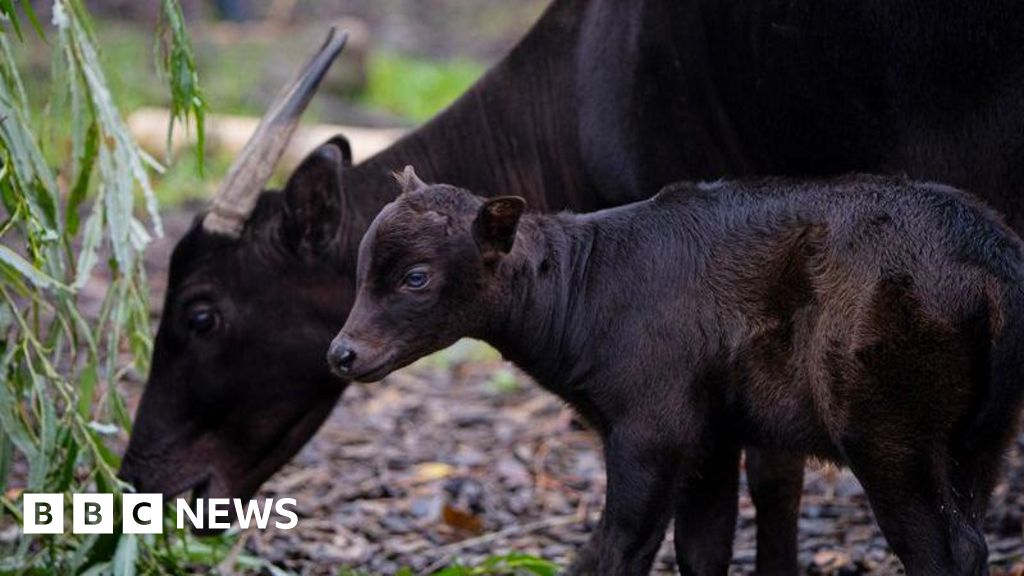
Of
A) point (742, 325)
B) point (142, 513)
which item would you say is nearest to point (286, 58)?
point (142, 513)

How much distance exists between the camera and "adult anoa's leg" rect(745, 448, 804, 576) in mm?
5227

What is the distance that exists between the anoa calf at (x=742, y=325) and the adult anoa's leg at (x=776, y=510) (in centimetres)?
65

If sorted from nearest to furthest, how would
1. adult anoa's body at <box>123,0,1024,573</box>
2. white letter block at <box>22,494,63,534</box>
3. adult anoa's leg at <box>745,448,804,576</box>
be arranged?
adult anoa's body at <box>123,0,1024,573</box>, white letter block at <box>22,494,63,534</box>, adult anoa's leg at <box>745,448,804,576</box>

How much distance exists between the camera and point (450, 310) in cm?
432

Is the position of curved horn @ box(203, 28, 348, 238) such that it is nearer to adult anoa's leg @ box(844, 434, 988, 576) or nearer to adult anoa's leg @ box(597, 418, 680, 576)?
adult anoa's leg @ box(597, 418, 680, 576)

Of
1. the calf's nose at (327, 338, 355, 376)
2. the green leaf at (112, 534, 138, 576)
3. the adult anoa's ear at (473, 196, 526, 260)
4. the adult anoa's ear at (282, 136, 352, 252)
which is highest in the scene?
the adult anoa's ear at (282, 136, 352, 252)

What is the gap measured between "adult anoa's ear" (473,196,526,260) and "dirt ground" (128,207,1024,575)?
1.11m

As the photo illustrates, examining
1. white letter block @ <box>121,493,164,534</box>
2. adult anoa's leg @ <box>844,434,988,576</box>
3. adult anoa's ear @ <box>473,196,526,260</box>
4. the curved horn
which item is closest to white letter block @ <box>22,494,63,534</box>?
white letter block @ <box>121,493,164,534</box>

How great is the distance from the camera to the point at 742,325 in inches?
166

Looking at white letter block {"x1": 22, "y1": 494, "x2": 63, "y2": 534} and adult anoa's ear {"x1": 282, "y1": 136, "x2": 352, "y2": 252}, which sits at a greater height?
adult anoa's ear {"x1": 282, "y1": 136, "x2": 352, "y2": 252}

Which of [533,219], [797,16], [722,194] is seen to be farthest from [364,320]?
Result: [797,16]

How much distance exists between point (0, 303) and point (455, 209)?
1550 mm

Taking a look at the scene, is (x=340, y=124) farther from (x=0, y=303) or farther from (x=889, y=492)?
(x=889, y=492)

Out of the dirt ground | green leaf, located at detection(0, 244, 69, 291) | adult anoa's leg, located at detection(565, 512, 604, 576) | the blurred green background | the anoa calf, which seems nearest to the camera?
the anoa calf
